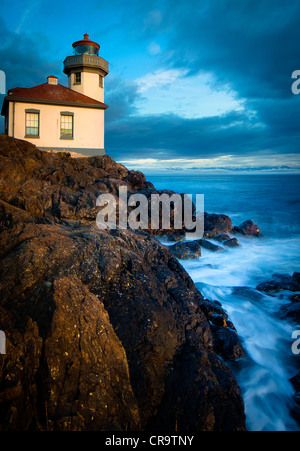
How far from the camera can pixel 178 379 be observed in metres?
3.10

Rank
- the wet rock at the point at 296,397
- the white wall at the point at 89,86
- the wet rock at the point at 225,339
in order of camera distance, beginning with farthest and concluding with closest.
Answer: the white wall at the point at 89,86 < the wet rock at the point at 225,339 < the wet rock at the point at 296,397

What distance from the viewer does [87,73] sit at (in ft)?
65.8

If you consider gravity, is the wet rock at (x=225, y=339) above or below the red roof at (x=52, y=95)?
below

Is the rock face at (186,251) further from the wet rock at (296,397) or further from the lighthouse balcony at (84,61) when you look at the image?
the lighthouse balcony at (84,61)

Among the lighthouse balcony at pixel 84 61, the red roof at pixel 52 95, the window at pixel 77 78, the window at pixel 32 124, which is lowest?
the window at pixel 32 124

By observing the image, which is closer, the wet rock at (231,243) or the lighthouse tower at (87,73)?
the wet rock at (231,243)

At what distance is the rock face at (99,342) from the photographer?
2227 millimetres

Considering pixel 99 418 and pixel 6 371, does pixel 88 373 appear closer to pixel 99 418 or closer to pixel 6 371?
pixel 99 418

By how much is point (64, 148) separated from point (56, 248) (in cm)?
1536

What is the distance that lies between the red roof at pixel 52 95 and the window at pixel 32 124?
92 centimetres

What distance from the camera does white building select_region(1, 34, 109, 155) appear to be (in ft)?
55.0

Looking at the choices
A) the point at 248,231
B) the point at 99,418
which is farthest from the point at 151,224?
the point at 99,418

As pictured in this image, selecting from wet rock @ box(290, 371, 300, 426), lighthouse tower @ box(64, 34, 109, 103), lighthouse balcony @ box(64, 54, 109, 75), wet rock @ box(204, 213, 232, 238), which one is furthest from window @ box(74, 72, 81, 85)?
wet rock @ box(290, 371, 300, 426)

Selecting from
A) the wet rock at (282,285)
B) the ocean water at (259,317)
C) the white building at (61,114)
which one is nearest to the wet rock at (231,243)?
the ocean water at (259,317)
